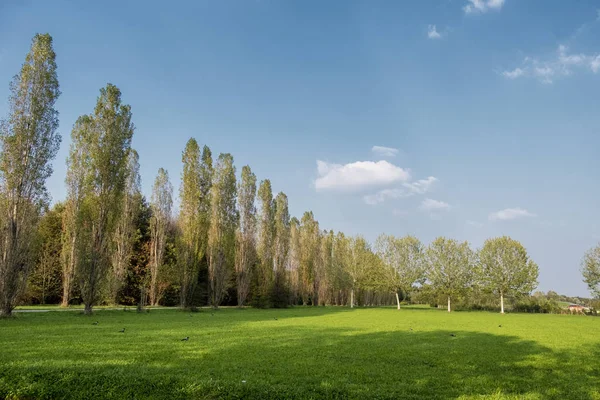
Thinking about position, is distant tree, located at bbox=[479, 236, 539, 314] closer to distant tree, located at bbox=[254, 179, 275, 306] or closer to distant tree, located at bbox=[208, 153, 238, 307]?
distant tree, located at bbox=[254, 179, 275, 306]

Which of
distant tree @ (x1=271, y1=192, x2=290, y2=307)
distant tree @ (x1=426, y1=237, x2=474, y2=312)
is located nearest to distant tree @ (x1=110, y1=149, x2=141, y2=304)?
distant tree @ (x1=271, y1=192, x2=290, y2=307)

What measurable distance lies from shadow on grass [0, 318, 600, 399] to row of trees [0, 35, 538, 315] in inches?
545

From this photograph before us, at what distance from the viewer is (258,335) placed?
47.9ft

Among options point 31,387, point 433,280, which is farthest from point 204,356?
point 433,280

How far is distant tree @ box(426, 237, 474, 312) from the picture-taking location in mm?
53312

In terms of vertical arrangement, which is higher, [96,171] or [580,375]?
[96,171]

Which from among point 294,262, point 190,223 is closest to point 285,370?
point 190,223

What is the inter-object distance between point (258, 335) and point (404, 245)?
1842 inches

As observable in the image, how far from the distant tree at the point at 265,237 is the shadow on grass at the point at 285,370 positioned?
31.3 metres

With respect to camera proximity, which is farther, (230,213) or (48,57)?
(230,213)

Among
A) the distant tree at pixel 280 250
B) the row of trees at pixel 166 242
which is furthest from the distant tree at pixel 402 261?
the distant tree at pixel 280 250

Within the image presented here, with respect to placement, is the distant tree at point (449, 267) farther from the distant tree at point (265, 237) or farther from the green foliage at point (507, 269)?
the distant tree at point (265, 237)

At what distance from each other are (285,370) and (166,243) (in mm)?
34972

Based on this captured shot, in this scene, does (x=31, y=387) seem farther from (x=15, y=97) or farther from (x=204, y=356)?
(x=15, y=97)
